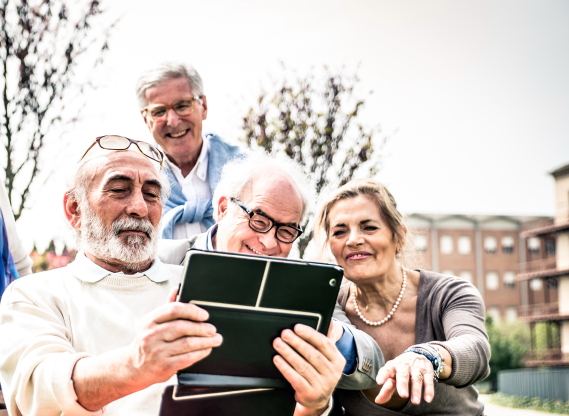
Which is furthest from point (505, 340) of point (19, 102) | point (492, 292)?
point (19, 102)

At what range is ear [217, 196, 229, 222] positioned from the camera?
119 inches

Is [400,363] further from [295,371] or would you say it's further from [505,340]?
[505,340]

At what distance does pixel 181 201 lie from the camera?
12.5 feet

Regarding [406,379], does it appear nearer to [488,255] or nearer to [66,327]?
[66,327]

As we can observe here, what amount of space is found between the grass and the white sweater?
25992 mm

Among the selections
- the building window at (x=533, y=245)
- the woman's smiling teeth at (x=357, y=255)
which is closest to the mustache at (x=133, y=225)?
the woman's smiling teeth at (x=357, y=255)

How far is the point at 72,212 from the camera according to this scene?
2.55m

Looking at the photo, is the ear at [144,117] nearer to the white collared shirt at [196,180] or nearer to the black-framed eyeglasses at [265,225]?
the white collared shirt at [196,180]

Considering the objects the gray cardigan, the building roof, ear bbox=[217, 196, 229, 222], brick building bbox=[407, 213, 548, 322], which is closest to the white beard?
ear bbox=[217, 196, 229, 222]

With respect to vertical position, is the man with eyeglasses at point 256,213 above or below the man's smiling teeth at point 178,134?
below

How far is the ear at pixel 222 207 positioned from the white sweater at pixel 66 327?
0.46 m

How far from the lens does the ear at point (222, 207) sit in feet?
9.96

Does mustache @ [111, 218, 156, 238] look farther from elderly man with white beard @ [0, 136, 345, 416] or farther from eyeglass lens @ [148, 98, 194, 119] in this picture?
eyeglass lens @ [148, 98, 194, 119]

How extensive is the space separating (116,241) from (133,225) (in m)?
0.10
